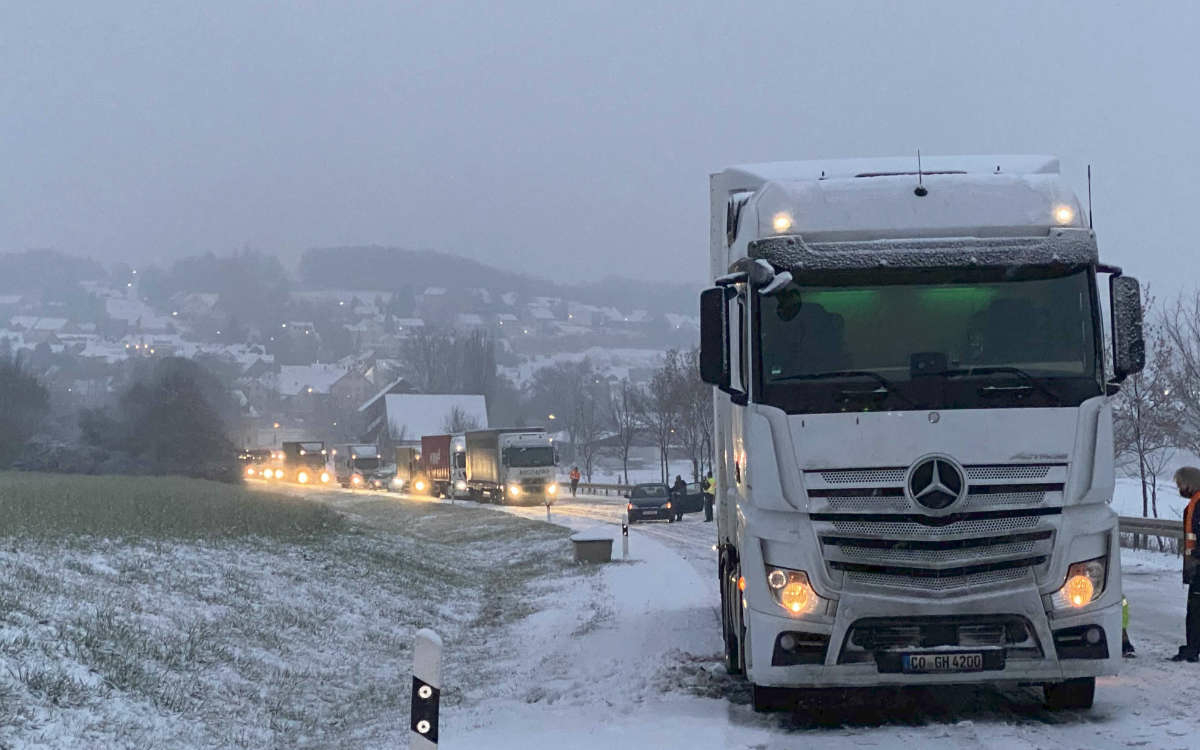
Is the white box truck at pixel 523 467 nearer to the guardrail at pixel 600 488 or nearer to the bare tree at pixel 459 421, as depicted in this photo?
the guardrail at pixel 600 488

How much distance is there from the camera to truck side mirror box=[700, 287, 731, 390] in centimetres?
880

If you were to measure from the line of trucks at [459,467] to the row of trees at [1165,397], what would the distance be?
31.0 metres

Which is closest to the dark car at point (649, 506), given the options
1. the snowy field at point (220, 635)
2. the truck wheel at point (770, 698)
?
the snowy field at point (220, 635)

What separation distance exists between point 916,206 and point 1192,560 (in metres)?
5.04

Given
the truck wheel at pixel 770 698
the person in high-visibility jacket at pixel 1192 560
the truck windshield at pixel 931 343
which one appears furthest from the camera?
the person in high-visibility jacket at pixel 1192 560

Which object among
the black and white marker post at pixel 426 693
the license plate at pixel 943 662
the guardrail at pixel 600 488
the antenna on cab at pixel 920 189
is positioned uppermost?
the antenna on cab at pixel 920 189

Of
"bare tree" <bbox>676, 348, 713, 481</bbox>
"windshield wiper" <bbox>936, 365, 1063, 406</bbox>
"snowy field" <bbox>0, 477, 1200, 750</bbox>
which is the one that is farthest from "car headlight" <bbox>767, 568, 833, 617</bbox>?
"bare tree" <bbox>676, 348, 713, 481</bbox>

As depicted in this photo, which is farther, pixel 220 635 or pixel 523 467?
pixel 523 467

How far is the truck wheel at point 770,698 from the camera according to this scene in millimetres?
9383

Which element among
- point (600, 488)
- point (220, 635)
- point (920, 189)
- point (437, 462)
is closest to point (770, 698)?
point (920, 189)

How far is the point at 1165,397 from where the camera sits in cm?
3725

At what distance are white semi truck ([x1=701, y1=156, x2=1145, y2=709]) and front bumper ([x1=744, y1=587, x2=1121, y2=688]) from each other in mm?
13

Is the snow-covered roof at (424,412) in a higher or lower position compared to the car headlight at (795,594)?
higher

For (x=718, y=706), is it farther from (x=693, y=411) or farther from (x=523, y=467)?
(x=693, y=411)
